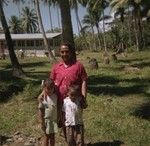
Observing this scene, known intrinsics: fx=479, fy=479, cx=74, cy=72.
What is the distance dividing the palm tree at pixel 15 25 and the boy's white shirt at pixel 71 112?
292 ft

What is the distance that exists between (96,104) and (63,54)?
686 centimetres

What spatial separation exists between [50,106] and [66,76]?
2.17 feet

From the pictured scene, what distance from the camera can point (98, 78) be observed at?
23.2 metres

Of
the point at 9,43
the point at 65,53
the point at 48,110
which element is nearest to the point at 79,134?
the point at 48,110

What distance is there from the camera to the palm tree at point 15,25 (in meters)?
96.6

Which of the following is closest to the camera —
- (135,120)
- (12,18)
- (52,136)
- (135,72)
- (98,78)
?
(52,136)

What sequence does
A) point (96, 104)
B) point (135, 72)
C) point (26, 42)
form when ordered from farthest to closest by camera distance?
point (26, 42) < point (135, 72) < point (96, 104)

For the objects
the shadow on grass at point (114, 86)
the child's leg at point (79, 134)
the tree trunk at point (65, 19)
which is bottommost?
the shadow on grass at point (114, 86)

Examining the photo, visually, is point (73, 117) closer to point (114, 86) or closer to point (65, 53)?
point (65, 53)

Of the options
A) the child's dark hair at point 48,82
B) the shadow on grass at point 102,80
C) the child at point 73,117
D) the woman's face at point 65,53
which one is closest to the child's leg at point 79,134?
the child at point 73,117

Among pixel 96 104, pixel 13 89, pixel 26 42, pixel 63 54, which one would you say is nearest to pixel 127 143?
pixel 63 54

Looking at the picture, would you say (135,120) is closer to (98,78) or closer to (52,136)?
(52,136)

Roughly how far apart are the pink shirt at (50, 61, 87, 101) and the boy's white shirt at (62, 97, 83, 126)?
0.19 m

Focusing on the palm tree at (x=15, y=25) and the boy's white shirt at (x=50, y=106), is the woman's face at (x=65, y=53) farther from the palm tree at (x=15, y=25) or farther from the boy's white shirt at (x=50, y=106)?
the palm tree at (x=15, y=25)
